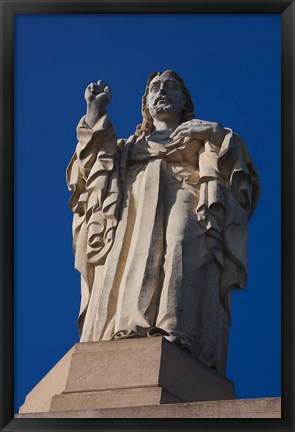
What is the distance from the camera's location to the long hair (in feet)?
70.7

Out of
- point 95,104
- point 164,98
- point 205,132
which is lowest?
point 205,132

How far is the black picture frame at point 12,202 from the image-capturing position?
15.7 meters

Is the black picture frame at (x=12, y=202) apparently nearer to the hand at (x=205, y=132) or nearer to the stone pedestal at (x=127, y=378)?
the stone pedestal at (x=127, y=378)

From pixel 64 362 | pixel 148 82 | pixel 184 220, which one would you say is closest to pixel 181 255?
pixel 184 220

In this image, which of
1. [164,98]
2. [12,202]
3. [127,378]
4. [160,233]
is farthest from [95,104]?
[12,202]

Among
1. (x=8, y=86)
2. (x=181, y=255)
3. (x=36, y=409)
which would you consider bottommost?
(x=36, y=409)

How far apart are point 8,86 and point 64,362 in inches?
137

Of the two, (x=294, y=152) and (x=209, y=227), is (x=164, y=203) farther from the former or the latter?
(x=294, y=152)

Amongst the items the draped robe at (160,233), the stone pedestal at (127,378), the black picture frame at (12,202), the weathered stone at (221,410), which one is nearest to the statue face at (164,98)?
the draped robe at (160,233)

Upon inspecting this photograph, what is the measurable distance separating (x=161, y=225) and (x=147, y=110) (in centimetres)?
224

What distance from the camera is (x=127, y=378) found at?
1812cm

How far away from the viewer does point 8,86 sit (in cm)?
1652

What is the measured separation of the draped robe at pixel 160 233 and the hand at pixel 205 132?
0.25 ft

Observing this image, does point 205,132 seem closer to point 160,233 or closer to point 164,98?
point 164,98
